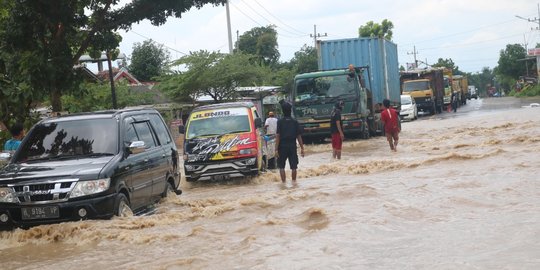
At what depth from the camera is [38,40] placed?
14961mm

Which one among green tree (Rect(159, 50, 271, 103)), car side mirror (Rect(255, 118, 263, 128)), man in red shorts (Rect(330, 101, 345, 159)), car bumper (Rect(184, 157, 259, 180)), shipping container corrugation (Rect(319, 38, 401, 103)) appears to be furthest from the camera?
green tree (Rect(159, 50, 271, 103))

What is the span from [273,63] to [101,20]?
50307 millimetres

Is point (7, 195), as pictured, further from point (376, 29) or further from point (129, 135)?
point (376, 29)

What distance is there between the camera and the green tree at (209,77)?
33719 millimetres

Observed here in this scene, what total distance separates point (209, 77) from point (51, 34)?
737 inches

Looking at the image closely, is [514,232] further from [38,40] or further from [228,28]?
[228,28]

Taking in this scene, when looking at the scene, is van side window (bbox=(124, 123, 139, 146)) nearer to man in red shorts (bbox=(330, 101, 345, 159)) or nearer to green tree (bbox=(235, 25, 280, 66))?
man in red shorts (bbox=(330, 101, 345, 159))

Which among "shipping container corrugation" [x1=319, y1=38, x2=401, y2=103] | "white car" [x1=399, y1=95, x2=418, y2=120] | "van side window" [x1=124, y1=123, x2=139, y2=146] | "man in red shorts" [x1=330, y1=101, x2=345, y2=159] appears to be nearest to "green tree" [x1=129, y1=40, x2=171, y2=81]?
"white car" [x1=399, y1=95, x2=418, y2=120]

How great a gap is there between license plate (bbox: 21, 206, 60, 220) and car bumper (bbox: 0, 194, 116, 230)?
0.03m

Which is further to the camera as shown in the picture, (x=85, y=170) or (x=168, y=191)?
(x=168, y=191)

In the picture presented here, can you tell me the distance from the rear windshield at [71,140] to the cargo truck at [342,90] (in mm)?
14259

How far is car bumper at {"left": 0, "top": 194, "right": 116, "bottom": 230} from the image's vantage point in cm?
813

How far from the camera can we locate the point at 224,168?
47.2ft

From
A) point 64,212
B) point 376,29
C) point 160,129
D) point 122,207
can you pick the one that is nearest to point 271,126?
point 160,129
